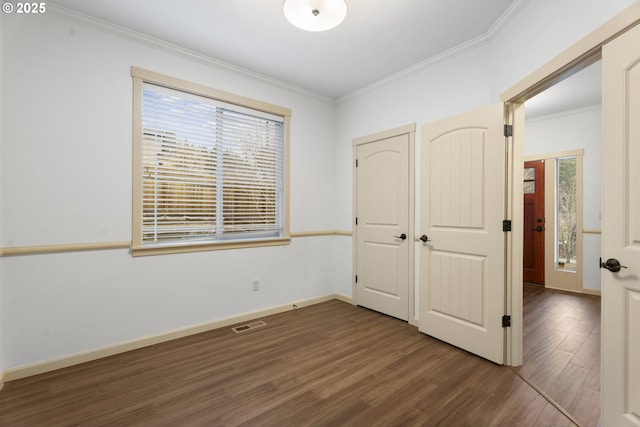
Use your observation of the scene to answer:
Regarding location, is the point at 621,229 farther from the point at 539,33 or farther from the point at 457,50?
the point at 457,50

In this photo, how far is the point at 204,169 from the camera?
3.08 m

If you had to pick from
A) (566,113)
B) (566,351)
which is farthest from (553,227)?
(566,351)

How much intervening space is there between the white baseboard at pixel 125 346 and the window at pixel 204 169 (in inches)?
31.1

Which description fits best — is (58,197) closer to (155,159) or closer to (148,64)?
(155,159)

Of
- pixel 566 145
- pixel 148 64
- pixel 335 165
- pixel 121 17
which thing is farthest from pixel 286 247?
pixel 566 145

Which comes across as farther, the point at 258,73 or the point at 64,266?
the point at 258,73

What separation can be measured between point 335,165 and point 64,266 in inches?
124

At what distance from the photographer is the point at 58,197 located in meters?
2.30

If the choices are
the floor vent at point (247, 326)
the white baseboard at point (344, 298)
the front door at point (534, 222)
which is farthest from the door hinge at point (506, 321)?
the front door at point (534, 222)

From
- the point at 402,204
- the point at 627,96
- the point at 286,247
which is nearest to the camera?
the point at 627,96

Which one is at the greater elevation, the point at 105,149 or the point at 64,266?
the point at 105,149

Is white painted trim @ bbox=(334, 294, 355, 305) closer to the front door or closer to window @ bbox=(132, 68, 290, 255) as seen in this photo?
window @ bbox=(132, 68, 290, 255)

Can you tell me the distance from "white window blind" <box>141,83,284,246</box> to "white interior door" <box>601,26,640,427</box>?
2.97m

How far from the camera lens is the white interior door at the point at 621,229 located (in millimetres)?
1364
